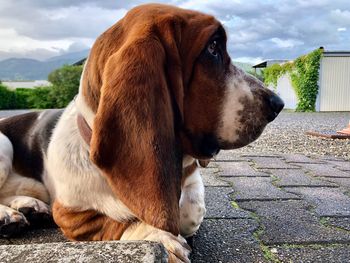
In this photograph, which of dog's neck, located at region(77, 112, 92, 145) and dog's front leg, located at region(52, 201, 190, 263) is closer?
dog's front leg, located at region(52, 201, 190, 263)

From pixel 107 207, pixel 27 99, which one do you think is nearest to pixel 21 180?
pixel 107 207

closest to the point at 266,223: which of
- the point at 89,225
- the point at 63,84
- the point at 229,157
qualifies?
the point at 89,225

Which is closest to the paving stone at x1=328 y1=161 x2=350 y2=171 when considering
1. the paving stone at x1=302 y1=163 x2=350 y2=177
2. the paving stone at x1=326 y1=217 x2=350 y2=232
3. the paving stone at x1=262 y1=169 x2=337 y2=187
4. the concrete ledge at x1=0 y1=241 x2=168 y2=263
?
the paving stone at x1=302 y1=163 x2=350 y2=177

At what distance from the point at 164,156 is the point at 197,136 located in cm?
40

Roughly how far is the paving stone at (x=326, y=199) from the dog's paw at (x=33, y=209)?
5.51ft

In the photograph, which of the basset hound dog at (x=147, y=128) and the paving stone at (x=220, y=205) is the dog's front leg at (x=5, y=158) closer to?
the basset hound dog at (x=147, y=128)

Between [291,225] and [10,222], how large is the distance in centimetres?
154

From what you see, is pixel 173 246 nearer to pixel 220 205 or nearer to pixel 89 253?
pixel 89 253

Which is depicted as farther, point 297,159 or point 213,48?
point 297,159

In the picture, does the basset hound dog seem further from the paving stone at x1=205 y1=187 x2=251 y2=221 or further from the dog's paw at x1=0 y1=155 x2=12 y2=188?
the paving stone at x1=205 y1=187 x2=251 y2=221

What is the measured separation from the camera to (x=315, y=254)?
6.75 ft

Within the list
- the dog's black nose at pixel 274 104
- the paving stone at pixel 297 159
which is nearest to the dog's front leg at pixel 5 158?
the dog's black nose at pixel 274 104

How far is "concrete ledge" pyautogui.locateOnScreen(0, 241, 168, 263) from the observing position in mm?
1440

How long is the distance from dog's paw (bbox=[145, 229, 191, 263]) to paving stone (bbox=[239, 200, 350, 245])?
0.56 m
